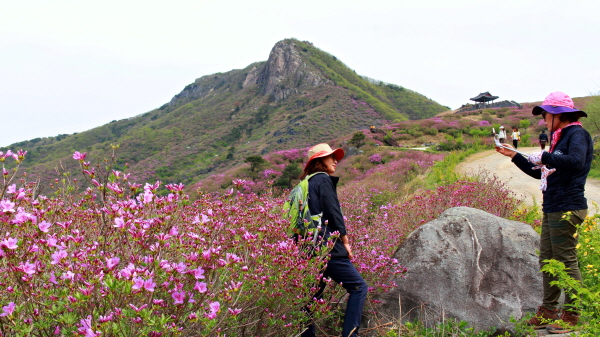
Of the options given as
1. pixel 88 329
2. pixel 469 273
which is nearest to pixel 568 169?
pixel 469 273

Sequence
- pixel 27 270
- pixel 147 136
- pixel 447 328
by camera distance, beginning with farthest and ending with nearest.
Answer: pixel 147 136 < pixel 447 328 < pixel 27 270

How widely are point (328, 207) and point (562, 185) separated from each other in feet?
6.08

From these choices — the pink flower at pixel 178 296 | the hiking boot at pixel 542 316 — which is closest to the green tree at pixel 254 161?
the hiking boot at pixel 542 316

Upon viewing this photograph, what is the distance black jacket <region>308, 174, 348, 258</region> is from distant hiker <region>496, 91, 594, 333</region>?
4.80 feet

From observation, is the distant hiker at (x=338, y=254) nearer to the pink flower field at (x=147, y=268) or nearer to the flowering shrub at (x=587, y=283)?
the pink flower field at (x=147, y=268)

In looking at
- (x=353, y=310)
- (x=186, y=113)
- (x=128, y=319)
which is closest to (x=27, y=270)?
(x=128, y=319)

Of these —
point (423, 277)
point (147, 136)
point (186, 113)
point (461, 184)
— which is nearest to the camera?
point (423, 277)

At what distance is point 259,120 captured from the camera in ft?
217

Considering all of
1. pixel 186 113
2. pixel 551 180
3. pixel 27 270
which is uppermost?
pixel 186 113

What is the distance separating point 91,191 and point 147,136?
73.8m

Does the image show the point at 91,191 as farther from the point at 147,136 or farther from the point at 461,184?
the point at 147,136

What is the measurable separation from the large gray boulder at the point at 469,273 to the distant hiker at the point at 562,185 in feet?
1.80

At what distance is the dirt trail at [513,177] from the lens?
7410mm

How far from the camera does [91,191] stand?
7.70 feet
